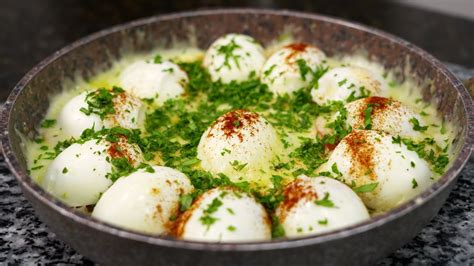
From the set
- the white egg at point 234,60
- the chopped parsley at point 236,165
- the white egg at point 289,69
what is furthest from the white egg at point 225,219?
the white egg at point 234,60

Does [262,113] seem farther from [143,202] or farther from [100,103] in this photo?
[143,202]

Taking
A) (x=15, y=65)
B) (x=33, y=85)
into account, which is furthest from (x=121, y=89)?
(x=15, y=65)

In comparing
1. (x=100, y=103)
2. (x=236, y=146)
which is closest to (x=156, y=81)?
(x=100, y=103)

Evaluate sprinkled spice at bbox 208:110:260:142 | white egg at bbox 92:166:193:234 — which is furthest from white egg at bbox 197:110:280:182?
white egg at bbox 92:166:193:234

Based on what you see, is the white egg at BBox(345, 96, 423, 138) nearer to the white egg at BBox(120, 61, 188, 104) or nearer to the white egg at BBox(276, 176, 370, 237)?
the white egg at BBox(276, 176, 370, 237)

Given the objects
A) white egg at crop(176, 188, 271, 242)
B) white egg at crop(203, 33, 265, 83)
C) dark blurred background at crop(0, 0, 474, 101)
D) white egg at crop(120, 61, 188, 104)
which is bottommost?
white egg at crop(176, 188, 271, 242)

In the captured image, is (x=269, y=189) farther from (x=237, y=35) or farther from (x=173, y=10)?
(x=173, y=10)
